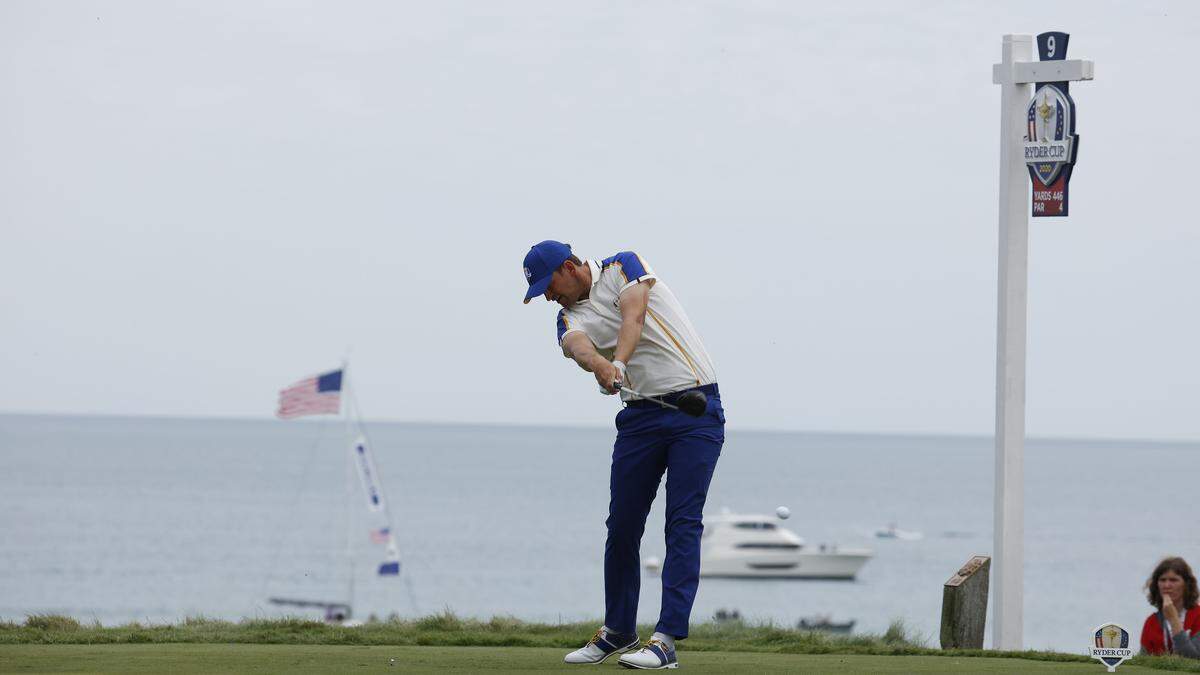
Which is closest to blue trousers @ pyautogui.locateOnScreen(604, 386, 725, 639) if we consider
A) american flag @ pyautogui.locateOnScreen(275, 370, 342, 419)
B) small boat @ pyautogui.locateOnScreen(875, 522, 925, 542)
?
american flag @ pyautogui.locateOnScreen(275, 370, 342, 419)

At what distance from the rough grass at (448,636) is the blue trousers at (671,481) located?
1.27 metres

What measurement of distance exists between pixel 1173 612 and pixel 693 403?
2.85m

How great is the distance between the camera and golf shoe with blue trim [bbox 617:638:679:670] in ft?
22.0

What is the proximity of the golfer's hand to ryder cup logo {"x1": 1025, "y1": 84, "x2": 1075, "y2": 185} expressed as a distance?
12.3 feet

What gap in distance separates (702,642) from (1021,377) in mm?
2438

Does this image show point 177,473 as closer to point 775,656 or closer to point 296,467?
point 296,467

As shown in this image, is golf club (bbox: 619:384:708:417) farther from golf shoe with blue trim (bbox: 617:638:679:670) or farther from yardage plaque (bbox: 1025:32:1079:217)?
yardage plaque (bbox: 1025:32:1079:217)

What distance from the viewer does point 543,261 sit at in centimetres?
677

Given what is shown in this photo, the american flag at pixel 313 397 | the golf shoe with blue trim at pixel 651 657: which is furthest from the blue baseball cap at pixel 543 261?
the american flag at pixel 313 397

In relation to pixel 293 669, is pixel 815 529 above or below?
above

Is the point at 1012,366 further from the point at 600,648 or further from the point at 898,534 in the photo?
the point at 898,534

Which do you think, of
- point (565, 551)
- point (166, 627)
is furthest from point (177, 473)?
point (166, 627)

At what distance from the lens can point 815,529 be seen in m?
111

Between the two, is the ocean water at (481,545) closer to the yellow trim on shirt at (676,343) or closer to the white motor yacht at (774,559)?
the white motor yacht at (774,559)
